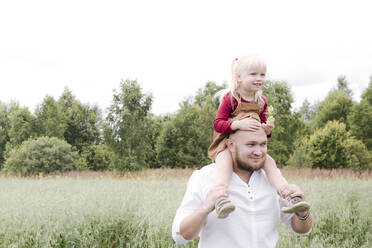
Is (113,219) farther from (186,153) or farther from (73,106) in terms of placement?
(73,106)

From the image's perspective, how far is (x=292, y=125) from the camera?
77.2ft

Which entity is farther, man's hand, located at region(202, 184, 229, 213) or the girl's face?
the girl's face

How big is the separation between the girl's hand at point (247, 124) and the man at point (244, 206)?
25 mm

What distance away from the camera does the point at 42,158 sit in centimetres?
1488

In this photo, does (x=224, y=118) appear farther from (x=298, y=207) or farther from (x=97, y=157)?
(x=97, y=157)

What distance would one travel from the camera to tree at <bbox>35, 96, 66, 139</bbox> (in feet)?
67.1

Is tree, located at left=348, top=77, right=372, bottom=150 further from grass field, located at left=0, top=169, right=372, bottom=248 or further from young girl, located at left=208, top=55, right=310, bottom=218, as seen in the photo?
young girl, located at left=208, top=55, right=310, bottom=218

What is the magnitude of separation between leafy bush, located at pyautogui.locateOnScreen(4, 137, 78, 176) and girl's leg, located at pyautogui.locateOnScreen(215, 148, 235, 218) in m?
14.1

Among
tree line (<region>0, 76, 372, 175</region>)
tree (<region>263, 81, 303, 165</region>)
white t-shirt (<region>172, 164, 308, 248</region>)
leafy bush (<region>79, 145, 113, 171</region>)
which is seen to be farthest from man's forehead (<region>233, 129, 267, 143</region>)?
leafy bush (<region>79, 145, 113, 171</region>)

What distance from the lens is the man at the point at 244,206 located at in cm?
200

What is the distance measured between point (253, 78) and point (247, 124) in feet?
1.00

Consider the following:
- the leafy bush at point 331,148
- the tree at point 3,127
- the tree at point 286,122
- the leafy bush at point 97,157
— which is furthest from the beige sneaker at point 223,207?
the tree at point 3,127

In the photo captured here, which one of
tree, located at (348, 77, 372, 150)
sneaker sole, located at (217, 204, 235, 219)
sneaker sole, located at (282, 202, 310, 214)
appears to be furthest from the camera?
tree, located at (348, 77, 372, 150)

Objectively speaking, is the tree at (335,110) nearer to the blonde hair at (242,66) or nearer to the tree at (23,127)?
the tree at (23,127)
